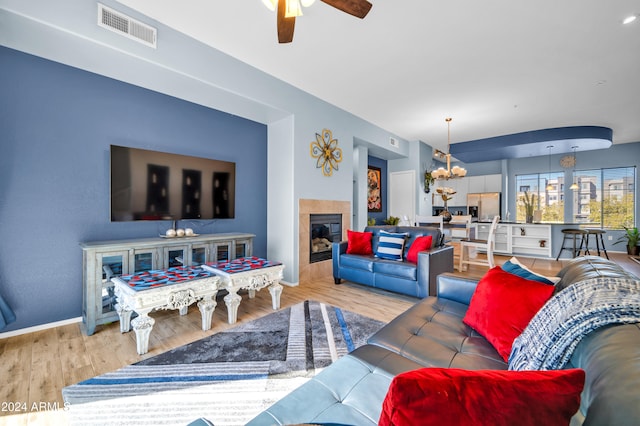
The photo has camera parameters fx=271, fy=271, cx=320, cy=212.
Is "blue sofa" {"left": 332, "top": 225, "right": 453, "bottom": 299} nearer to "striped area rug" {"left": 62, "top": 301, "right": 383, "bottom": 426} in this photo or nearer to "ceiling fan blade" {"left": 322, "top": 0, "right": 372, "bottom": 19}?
"striped area rug" {"left": 62, "top": 301, "right": 383, "bottom": 426}

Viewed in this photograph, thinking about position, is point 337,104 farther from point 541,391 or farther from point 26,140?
point 541,391

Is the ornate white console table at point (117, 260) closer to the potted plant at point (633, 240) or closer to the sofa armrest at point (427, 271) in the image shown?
the sofa armrest at point (427, 271)

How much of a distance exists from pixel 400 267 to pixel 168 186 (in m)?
2.94

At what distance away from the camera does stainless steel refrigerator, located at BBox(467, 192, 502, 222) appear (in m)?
8.57

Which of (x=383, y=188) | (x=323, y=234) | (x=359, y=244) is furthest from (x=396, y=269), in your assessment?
(x=383, y=188)

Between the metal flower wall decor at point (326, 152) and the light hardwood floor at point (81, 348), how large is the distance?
81.7 inches

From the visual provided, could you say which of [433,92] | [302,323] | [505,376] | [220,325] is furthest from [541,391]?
[433,92]

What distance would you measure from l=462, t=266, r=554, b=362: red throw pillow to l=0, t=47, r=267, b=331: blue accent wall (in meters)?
3.39

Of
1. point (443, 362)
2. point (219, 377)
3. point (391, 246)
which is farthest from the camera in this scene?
point (391, 246)

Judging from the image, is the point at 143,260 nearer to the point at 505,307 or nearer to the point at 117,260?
the point at 117,260

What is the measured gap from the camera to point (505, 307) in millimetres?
1410

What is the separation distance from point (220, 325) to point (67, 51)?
288 cm

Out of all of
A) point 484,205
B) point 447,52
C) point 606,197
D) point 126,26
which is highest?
point 447,52

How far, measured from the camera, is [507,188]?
845cm
